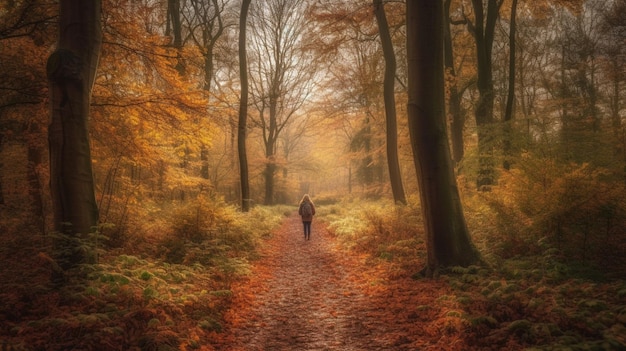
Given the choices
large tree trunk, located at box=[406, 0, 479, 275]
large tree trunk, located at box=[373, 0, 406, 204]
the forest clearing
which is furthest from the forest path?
large tree trunk, located at box=[373, 0, 406, 204]

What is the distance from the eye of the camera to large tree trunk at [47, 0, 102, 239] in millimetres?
5246

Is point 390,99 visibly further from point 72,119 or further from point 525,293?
point 72,119

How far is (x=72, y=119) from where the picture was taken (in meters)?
5.33

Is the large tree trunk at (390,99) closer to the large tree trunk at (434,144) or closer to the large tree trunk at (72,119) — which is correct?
the large tree trunk at (434,144)

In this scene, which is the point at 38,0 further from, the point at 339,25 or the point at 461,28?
the point at 461,28

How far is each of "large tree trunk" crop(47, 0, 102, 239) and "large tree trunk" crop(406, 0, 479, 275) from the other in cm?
599

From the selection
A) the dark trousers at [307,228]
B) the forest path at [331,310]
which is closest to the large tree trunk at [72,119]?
the forest path at [331,310]

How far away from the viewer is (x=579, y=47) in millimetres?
20266

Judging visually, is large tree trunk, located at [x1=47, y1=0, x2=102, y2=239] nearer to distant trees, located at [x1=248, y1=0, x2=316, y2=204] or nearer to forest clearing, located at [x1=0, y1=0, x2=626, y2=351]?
forest clearing, located at [x1=0, y1=0, x2=626, y2=351]

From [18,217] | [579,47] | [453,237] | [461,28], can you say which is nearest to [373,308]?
[453,237]

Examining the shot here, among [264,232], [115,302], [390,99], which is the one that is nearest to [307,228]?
[264,232]

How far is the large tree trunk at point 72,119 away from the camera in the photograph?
5246 millimetres

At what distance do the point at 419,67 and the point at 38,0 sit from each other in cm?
795

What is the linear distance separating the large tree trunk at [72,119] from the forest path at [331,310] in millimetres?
3094
